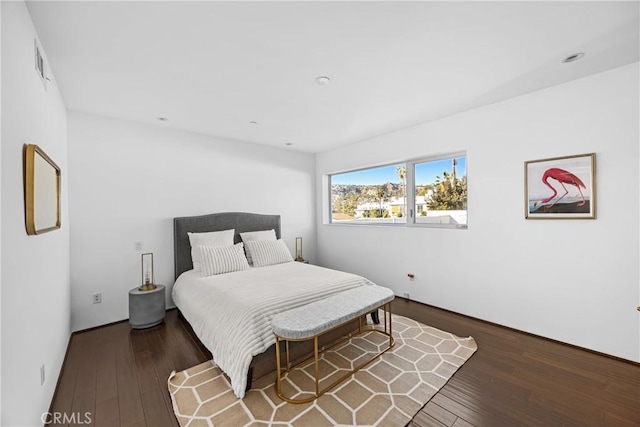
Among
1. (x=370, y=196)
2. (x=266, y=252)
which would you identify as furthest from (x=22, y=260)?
(x=370, y=196)

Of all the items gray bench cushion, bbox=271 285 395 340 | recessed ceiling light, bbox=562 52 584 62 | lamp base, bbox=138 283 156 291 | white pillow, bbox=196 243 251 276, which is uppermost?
recessed ceiling light, bbox=562 52 584 62

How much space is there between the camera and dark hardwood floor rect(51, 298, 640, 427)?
1.69m

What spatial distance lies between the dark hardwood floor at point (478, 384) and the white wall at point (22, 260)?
1.11ft

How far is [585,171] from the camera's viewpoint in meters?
2.41

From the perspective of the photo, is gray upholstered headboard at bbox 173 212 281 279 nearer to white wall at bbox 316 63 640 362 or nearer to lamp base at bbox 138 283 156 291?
lamp base at bbox 138 283 156 291

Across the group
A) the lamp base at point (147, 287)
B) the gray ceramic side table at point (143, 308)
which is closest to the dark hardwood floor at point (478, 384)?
the gray ceramic side table at point (143, 308)

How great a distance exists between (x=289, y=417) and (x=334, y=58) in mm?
2522

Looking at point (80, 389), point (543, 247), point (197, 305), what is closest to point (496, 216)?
point (543, 247)

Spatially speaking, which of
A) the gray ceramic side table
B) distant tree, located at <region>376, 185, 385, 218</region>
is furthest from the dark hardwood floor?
→ distant tree, located at <region>376, 185, 385, 218</region>

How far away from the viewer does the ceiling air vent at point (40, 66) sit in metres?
1.70

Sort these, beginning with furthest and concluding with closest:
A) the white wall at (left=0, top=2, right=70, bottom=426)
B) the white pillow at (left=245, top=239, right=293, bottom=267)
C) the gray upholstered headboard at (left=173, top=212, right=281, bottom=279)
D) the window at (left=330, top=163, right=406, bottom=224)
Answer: the window at (left=330, top=163, right=406, bottom=224), the white pillow at (left=245, top=239, right=293, bottom=267), the gray upholstered headboard at (left=173, top=212, right=281, bottom=279), the white wall at (left=0, top=2, right=70, bottom=426)

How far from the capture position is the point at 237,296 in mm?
2451

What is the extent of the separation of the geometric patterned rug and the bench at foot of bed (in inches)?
2.5

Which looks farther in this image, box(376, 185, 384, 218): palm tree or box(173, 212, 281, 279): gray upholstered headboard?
box(376, 185, 384, 218): palm tree
